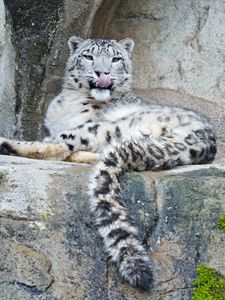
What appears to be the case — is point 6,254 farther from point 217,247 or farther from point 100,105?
point 100,105

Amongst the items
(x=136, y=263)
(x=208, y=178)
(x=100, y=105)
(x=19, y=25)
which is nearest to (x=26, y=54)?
(x=19, y=25)

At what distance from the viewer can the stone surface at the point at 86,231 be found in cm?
364

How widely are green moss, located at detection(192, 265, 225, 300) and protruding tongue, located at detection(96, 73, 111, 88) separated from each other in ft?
5.86

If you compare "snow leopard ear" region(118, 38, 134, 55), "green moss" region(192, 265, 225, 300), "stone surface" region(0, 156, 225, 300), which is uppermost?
"snow leopard ear" region(118, 38, 134, 55)

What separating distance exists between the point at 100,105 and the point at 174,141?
2.91 ft

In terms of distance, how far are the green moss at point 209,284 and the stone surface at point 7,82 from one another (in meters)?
2.03

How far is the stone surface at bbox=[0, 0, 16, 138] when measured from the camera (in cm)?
537

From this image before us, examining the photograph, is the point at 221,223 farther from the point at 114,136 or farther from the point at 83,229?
the point at 114,136

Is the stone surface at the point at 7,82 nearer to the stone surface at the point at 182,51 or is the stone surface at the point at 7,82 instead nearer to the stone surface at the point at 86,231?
the stone surface at the point at 182,51

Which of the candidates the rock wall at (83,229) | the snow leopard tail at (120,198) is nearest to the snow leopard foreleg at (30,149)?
the rock wall at (83,229)

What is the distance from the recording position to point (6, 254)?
3627mm

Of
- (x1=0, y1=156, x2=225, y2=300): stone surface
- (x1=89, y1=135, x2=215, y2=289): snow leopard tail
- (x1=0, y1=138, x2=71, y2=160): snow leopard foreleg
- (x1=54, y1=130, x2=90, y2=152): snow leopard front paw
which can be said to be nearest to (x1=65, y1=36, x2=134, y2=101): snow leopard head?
(x1=54, y1=130, x2=90, y2=152): snow leopard front paw

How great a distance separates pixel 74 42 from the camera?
5484 mm

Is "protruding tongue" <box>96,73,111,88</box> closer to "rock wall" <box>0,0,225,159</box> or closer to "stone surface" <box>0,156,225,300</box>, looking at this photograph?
"rock wall" <box>0,0,225,159</box>
